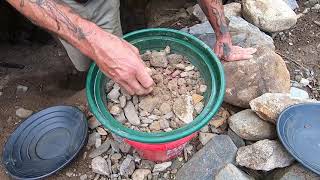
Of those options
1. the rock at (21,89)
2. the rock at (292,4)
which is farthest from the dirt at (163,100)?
the rock at (292,4)

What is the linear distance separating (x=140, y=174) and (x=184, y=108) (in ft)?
1.54

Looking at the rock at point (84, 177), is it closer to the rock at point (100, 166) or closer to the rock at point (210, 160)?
the rock at point (100, 166)

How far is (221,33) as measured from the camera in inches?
77.9


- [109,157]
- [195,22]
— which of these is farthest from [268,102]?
[195,22]

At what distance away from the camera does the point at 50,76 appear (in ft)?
8.94

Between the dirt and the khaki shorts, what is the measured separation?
566mm

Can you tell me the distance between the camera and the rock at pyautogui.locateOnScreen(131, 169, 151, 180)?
1892 mm

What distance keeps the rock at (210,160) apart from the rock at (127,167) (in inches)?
9.4

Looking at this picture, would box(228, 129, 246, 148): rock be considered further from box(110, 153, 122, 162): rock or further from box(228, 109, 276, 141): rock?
box(110, 153, 122, 162): rock

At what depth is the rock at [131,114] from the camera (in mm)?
1650

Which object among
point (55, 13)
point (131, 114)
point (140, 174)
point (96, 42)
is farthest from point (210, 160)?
point (55, 13)

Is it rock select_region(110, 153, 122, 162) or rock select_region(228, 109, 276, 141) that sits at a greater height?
rock select_region(228, 109, 276, 141)

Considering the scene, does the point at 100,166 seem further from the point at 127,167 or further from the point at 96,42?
the point at 96,42

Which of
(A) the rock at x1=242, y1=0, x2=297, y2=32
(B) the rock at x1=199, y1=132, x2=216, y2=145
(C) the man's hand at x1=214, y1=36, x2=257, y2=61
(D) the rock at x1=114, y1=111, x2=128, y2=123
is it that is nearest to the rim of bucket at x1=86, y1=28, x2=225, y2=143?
(D) the rock at x1=114, y1=111, x2=128, y2=123
